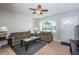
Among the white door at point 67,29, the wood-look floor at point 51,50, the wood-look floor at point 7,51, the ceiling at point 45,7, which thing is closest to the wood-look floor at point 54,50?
the wood-look floor at point 51,50

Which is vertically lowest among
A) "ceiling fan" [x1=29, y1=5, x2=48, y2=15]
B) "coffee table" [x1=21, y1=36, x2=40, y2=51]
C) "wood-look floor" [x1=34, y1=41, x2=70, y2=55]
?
"wood-look floor" [x1=34, y1=41, x2=70, y2=55]

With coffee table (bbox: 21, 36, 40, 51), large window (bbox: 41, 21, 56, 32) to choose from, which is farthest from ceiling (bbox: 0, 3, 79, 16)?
coffee table (bbox: 21, 36, 40, 51)

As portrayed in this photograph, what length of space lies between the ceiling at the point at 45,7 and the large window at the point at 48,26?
0.19m

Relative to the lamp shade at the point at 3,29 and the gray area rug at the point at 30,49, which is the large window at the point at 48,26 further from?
the lamp shade at the point at 3,29

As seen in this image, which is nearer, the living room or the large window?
the living room

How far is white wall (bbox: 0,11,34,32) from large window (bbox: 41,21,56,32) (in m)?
0.25

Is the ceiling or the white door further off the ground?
the ceiling

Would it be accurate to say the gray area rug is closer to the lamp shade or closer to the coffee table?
the coffee table

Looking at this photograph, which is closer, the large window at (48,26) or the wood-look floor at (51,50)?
the wood-look floor at (51,50)

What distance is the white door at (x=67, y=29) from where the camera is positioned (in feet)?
6.08

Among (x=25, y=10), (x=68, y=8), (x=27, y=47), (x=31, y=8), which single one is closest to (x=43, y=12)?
(x=31, y=8)

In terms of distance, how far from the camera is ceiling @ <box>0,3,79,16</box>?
5.91ft

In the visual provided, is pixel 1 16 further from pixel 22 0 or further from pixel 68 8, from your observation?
pixel 68 8
